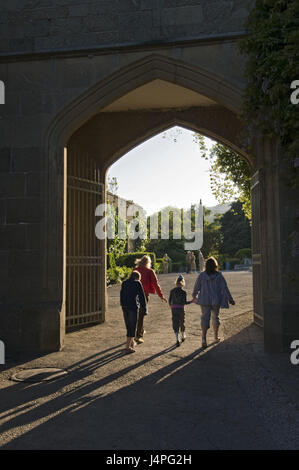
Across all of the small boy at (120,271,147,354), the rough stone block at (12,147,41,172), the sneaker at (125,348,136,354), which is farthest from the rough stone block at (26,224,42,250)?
the sneaker at (125,348,136,354)

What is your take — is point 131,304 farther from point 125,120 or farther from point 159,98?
point 125,120

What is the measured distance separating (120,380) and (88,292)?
452 centimetres

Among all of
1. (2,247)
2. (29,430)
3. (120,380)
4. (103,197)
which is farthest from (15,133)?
(29,430)

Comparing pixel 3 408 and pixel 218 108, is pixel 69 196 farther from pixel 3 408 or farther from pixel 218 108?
pixel 3 408

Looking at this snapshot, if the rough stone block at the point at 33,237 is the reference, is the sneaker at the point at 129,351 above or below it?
below

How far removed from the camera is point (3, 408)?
4492 mm

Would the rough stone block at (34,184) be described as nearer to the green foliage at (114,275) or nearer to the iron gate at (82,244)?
the iron gate at (82,244)

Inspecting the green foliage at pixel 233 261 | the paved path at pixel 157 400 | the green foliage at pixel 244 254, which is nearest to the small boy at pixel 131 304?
the paved path at pixel 157 400

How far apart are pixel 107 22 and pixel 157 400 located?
6510 mm

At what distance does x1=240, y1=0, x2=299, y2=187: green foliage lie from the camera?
17.5ft

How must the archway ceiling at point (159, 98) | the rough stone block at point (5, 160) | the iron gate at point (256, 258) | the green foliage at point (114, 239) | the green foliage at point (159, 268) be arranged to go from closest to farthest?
the rough stone block at point (5, 160) → the iron gate at point (256, 258) → the archway ceiling at point (159, 98) → the green foliage at point (114, 239) → the green foliage at point (159, 268)

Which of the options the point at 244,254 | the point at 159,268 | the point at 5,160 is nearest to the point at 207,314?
the point at 5,160

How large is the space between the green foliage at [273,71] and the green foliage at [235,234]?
137 feet

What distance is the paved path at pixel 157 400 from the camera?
3574 millimetres
